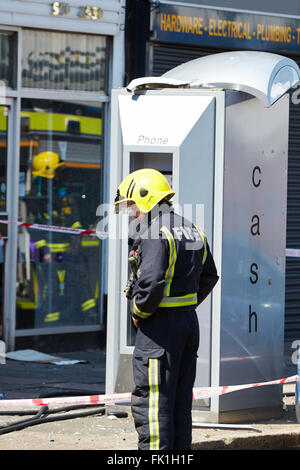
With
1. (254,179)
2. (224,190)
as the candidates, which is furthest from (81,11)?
(224,190)

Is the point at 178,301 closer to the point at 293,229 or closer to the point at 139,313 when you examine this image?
the point at 139,313

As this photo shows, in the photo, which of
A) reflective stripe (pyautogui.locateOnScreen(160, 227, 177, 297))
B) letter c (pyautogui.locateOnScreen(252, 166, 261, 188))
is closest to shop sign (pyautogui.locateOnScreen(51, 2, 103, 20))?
letter c (pyautogui.locateOnScreen(252, 166, 261, 188))

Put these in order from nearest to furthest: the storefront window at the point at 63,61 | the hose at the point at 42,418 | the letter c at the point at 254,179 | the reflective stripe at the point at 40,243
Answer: the hose at the point at 42,418 < the letter c at the point at 254,179 < the storefront window at the point at 63,61 < the reflective stripe at the point at 40,243

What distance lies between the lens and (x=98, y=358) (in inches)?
427

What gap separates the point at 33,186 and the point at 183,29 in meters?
2.50

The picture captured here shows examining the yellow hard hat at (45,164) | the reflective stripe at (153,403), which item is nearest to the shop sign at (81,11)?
the yellow hard hat at (45,164)

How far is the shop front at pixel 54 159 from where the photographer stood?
10711mm

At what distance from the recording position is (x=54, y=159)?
36.7 feet

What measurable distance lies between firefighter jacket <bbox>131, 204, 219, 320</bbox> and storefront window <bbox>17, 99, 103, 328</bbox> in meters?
5.27

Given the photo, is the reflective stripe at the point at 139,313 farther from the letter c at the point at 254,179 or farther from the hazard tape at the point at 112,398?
the letter c at the point at 254,179

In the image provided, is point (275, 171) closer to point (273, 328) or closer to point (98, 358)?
point (273, 328)

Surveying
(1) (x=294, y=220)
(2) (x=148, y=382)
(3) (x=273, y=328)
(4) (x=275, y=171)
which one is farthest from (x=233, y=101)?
(1) (x=294, y=220)

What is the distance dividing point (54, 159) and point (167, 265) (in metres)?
5.72

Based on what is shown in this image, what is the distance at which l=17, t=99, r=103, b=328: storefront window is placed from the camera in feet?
36.0
